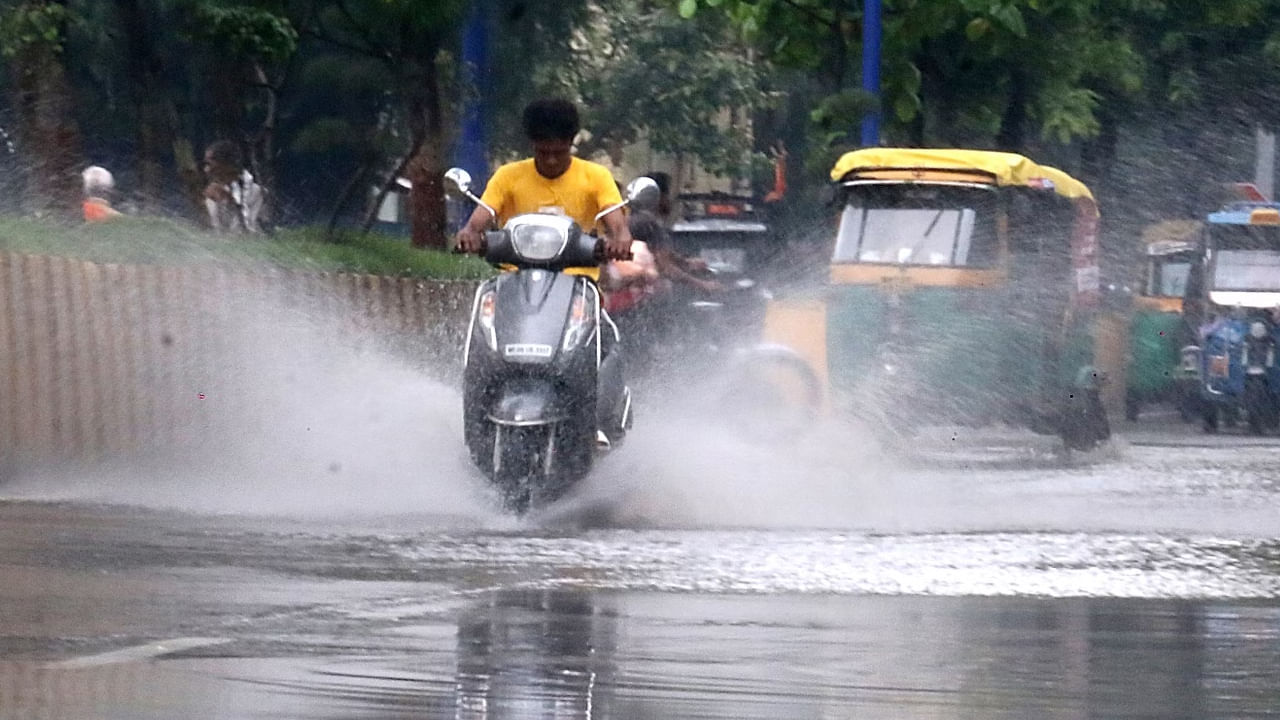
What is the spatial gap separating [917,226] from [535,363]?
29.7 feet

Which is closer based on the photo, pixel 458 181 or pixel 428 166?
pixel 458 181

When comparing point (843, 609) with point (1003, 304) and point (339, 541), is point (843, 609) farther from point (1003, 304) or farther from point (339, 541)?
point (1003, 304)

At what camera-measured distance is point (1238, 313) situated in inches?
1035

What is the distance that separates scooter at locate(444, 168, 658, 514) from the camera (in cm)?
984

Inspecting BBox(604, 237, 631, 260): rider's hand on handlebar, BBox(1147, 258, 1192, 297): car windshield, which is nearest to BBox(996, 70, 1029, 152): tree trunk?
BBox(1147, 258, 1192, 297): car windshield

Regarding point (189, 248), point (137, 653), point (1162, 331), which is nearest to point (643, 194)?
point (137, 653)

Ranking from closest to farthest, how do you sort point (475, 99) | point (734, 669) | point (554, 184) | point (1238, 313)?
point (734, 669), point (554, 184), point (475, 99), point (1238, 313)

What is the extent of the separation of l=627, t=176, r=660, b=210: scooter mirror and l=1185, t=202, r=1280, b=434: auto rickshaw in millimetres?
16084

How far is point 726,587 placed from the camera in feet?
25.9

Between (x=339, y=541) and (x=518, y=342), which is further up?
(x=518, y=342)

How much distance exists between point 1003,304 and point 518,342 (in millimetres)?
8901

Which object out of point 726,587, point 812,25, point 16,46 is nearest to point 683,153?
point 812,25

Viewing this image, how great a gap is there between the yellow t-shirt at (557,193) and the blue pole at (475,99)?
8.63 meters

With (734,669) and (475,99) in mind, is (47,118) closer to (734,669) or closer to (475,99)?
(475,99)
